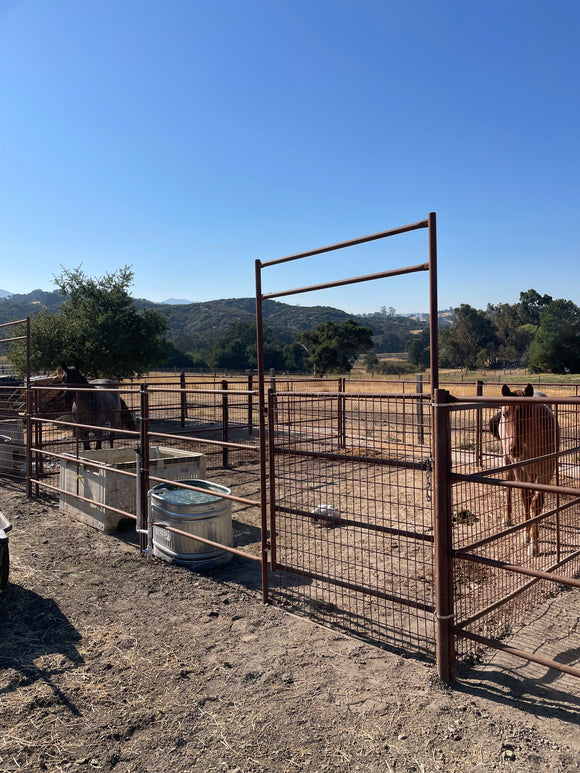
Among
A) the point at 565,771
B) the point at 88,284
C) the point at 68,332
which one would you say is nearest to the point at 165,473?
the point at 565,771

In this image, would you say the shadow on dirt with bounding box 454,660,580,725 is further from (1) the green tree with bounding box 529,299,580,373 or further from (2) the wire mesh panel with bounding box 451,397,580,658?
(1) the green tree with bounding box 529,299,580,373

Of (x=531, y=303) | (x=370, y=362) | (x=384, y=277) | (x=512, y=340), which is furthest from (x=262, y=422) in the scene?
(x=531, y=303)

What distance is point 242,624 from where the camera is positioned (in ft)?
11.8

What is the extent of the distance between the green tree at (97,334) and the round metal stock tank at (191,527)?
1285 centimetres

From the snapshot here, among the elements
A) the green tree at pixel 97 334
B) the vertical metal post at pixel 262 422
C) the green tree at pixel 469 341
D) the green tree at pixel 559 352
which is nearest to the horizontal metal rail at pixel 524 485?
the vertical metal post at pixel 262 422

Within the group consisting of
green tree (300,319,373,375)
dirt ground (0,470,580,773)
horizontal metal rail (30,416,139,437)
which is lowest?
dirt ground (0,470,580,773)

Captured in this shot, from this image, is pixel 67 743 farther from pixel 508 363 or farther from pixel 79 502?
pixel 508 363

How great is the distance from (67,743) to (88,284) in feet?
58.7

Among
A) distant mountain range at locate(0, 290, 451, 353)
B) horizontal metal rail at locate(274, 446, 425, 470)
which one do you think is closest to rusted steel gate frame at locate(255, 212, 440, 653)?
horizontal metal rail at locate(274, 446, 425, 470)

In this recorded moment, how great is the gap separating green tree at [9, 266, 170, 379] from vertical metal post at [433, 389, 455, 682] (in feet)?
50.9

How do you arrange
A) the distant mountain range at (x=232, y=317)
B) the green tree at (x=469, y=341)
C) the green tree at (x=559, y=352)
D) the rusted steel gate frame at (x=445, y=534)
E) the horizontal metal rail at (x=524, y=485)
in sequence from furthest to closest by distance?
the distant mountain range at (x=232, y=317)
the green tree at (x=469, y=341)
the green tree at (x=559, y=352)
the rusted steel gate frame at (x=445, y=534)
the horizontal metal rail at (x=524, y=485)

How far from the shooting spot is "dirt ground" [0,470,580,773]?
229 cm

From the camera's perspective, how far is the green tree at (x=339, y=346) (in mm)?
36875

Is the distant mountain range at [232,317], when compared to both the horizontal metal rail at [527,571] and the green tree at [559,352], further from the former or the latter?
the horizontal metal rail at [527,571]
